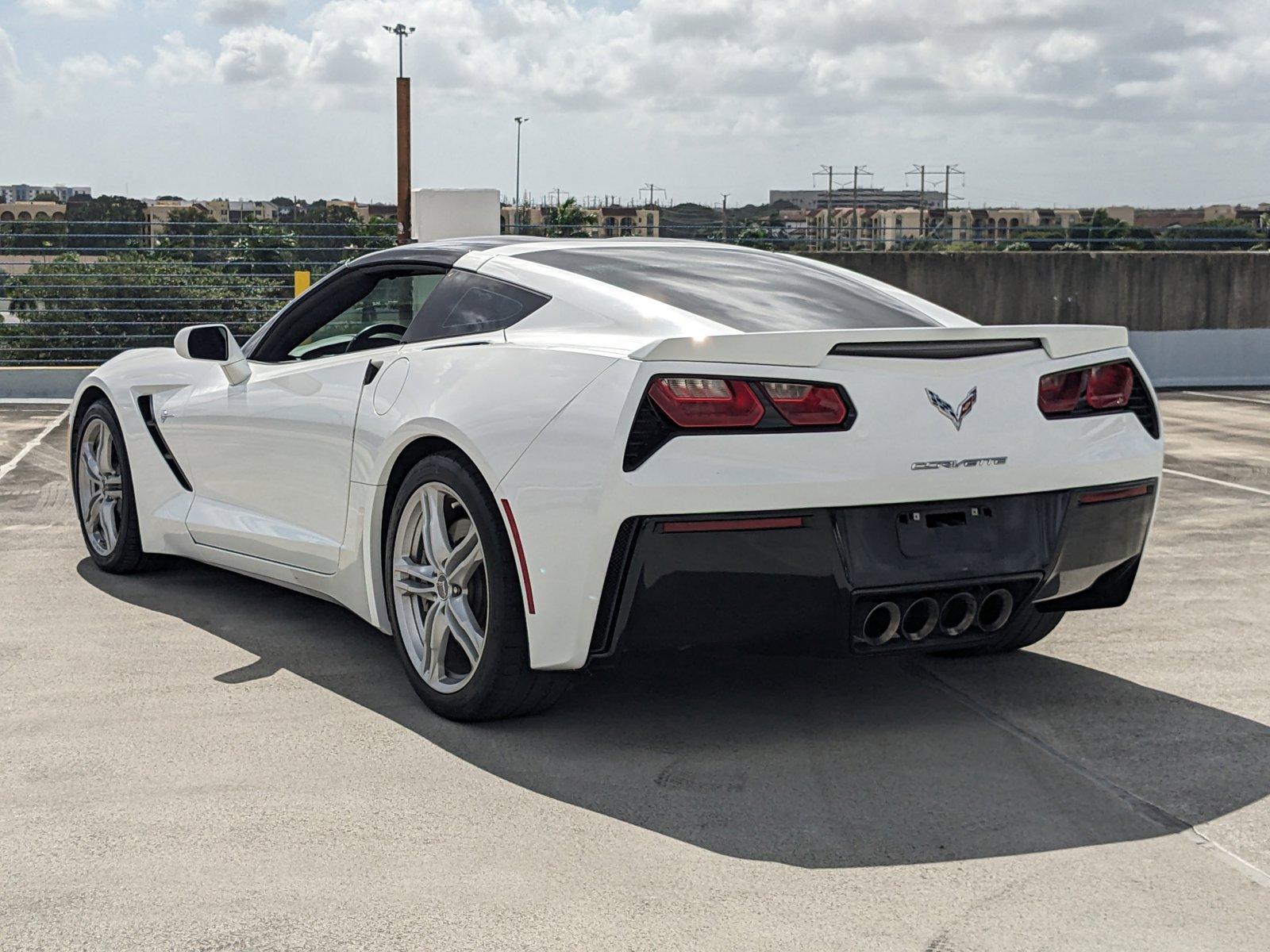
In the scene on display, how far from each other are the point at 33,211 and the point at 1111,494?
20.0 m

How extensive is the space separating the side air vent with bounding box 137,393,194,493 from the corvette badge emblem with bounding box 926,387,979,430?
307 cm

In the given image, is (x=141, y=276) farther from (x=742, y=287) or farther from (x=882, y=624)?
(x=882, y=624)

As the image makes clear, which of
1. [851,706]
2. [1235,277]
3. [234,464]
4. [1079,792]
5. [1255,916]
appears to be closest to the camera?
[1255,916]

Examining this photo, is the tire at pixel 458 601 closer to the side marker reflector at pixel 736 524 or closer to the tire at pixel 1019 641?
the side marker reflector at pixel 736 524

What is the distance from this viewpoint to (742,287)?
4609mm

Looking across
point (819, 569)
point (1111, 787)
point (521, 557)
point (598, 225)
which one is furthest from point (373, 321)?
point (598, 225)

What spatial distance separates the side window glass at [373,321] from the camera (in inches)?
199

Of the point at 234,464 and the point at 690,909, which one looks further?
the point at 234,464

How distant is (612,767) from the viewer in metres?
3.88

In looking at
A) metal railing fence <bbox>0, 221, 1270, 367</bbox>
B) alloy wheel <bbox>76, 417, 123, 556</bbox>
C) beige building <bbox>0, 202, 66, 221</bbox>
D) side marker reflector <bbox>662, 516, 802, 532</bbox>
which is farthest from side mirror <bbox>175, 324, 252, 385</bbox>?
beige building <bbox>0, 202, 66, 221</bbox>

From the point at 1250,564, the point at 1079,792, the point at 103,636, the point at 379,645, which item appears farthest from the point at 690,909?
the point at 1250,564

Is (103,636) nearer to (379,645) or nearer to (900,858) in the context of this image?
(379,645)

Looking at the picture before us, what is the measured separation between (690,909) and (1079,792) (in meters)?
1.19

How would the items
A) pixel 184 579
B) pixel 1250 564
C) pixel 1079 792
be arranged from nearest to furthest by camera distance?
pixel 1079 792, pixel 184 579, pixel 1250 564
